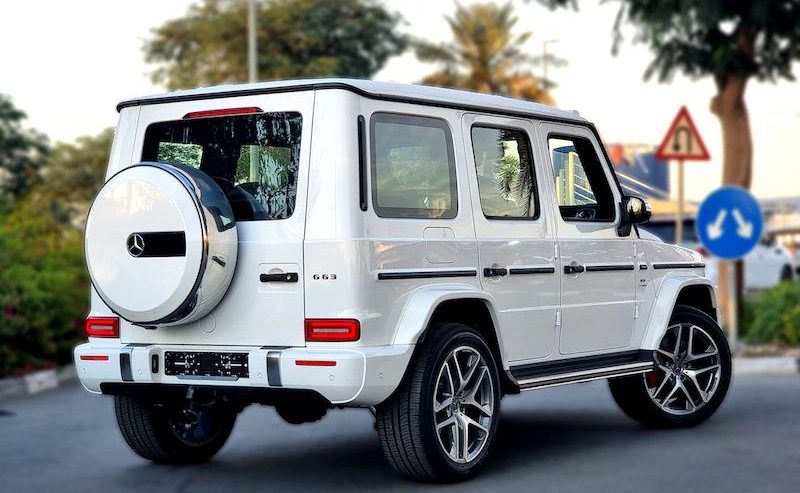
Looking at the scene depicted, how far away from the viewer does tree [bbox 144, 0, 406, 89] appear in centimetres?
5234

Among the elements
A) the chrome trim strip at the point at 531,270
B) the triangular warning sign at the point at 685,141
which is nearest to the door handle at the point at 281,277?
the chrome trim strip at the point at 531,270

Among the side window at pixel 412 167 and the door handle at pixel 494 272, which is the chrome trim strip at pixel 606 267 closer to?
the door handle at pixel 494 272

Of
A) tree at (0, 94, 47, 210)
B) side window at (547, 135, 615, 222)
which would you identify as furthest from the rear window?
tree at (0, 94, 47, 210)

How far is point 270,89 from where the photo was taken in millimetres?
6746

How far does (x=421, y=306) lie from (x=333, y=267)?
1.70ft

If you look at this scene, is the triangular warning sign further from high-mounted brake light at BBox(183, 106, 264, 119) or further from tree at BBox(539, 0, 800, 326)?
high-mounted brake light at BBox(183, 106, 264, 119)

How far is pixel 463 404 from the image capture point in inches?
273

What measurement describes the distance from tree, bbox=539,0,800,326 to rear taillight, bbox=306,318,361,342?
890 cm

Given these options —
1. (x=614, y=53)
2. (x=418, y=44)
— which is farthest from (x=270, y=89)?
(x=418, y=44)

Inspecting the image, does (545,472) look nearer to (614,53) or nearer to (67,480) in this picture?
(67,480)

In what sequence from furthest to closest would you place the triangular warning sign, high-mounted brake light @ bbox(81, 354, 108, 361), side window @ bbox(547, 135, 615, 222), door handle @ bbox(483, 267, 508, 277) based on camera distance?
the triangular warning sign
side window @ bbox(547, 135, 615, 222)
door handle @ bbox(483, 267, 508, 277)
high-mounted brake light @ bbox(81, 354, 108, 361)

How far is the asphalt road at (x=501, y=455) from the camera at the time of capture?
22.4 ft

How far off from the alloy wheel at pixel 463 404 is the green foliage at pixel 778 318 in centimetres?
809

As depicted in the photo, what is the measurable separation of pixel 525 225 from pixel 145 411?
2.29m
